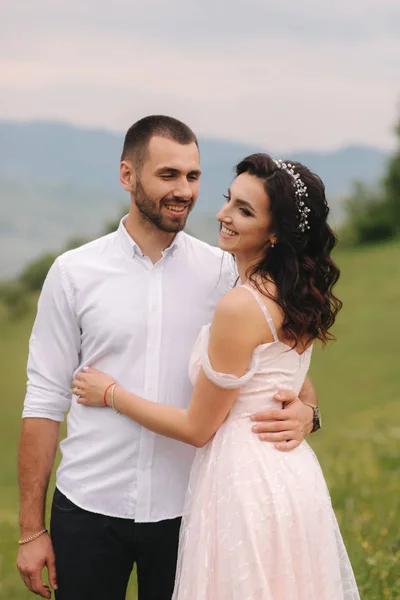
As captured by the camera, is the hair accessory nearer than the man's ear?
Yes

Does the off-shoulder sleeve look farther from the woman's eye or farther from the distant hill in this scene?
the distant hill

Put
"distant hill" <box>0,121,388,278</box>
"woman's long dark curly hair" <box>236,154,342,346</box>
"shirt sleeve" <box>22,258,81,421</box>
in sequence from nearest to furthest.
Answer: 1. "woman's long dark curly hair" <box>236,154,342,346</box>
2. "shirt sleeve" <box>22,258,81,421</box>
3. "distant hill" <box>0,121,388,278</box>

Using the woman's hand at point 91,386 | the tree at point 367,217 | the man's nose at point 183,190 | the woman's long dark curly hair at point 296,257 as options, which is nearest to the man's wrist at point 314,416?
the woman's long dark curly hair at point 296,257

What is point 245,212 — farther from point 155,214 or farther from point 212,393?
point 212,393

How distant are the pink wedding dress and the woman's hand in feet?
1.17

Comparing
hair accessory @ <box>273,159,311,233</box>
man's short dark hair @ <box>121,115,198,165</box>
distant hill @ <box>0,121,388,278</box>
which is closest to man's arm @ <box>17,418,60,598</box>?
man's short dark hair @ <box>121,115,198,165</box>

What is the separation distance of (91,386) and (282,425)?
0.77 m

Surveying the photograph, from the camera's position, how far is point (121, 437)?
3588 millimetres

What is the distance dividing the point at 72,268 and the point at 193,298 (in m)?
0.51

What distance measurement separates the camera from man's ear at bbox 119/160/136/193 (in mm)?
3687

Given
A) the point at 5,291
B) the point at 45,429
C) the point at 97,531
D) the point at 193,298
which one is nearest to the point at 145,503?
the point at 97,531

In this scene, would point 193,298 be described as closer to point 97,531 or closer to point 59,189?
point 97,531

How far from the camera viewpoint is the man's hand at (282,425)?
3.35 m

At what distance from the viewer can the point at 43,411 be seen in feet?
12.0
